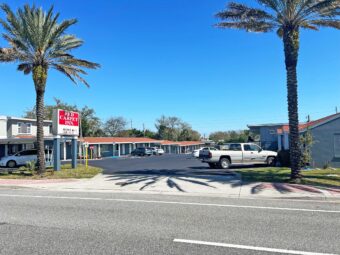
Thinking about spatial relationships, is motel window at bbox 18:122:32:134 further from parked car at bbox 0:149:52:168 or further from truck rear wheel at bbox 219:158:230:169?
truck rear wheel at bbox 219:158:230:169

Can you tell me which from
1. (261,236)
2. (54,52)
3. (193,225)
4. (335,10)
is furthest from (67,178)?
(335,10)

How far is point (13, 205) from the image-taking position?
408 inches

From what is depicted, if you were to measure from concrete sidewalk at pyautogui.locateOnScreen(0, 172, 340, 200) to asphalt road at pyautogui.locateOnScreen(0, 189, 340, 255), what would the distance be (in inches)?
60.9

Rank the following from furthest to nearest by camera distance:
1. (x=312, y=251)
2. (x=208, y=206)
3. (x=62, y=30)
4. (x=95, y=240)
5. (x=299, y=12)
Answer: (x=62, y=30), (x=299, y=12), (x=208, y=206), (x=95, y=240), (x=312, y=251)

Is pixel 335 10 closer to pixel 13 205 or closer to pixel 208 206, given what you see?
A: pixel 208 206

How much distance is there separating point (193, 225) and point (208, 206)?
8.48ft

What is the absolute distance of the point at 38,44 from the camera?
798 inches

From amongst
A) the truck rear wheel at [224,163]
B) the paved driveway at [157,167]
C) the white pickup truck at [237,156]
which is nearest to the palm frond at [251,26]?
the paved driveway at [157,167]

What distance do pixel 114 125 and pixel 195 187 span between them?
304ft

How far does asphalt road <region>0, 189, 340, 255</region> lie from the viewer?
18.8 ft

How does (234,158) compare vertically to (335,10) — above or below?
below

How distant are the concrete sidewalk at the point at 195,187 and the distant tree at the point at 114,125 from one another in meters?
87.0

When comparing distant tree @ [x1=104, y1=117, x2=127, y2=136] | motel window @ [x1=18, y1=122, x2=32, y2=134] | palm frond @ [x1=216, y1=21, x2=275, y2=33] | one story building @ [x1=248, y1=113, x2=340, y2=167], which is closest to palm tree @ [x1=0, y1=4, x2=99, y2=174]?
palm frond @ [x1=216, y1=21, x2=275, y2=33]

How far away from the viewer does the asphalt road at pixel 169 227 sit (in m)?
5.74
